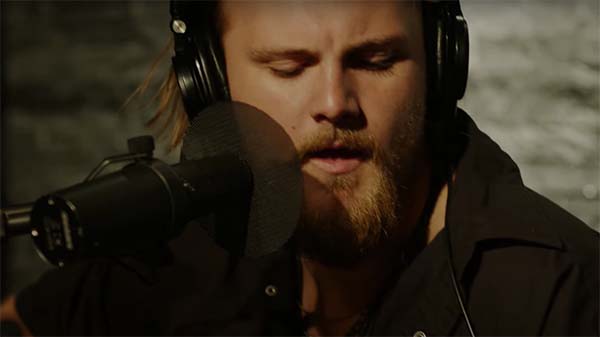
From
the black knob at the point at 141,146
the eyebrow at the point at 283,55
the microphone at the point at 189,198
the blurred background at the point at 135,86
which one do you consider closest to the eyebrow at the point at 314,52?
the eyebrow at the point at 283,55

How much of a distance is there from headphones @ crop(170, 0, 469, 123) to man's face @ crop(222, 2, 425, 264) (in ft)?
0.09

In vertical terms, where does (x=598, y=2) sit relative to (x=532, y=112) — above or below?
above

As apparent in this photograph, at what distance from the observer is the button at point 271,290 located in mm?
1496

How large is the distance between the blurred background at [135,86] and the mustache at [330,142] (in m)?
0.89

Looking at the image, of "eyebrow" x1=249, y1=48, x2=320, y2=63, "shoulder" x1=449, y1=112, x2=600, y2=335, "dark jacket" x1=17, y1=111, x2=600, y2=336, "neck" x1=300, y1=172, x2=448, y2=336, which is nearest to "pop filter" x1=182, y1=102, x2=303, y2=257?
"dark jacket" x1=17, y1=111, x2=600, y2=336

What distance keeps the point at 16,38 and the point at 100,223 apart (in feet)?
5.70

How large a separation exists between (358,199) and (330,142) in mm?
126

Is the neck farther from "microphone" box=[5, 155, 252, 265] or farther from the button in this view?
"microphone" box=[5, 155, 252, 265]

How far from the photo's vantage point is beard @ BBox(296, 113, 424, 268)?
120 centimetres

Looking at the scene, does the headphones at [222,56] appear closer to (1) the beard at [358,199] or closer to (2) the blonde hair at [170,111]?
(1) the beard at [358,199]

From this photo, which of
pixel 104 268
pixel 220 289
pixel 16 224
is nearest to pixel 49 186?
pixel 104 268

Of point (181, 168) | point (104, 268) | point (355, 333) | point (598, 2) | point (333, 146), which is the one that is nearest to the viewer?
point (181, 168)

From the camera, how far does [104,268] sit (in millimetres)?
1579

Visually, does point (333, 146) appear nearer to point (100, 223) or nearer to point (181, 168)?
point (181, 168)
